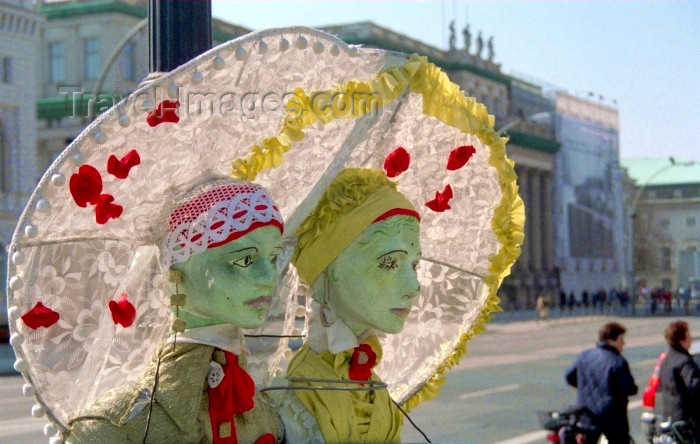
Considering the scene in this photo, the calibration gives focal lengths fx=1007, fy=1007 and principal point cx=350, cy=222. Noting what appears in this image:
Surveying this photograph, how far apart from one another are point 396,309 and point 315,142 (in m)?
0.58

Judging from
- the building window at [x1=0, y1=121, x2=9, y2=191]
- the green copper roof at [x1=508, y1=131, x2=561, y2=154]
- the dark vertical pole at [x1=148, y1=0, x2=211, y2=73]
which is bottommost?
the dark vertical pole at [x1=148, y1=0, x2=211, y2=73]

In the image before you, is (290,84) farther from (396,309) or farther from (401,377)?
(401,377)

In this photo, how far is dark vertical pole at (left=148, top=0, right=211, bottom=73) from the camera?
10.1 ft

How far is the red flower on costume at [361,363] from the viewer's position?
3.14 m

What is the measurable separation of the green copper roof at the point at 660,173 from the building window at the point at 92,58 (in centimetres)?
5730

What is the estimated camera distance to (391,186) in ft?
10.9

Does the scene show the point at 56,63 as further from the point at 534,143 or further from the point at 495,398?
the point at 534,143

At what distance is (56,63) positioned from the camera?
39844 millimetres

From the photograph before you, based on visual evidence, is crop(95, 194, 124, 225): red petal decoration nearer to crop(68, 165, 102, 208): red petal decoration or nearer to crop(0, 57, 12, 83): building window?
crop(68, 165, 102, 208): red petal decoration

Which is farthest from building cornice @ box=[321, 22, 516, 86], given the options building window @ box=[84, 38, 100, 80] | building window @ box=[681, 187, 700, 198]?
building window @ box=[681, 187, 700, 198]

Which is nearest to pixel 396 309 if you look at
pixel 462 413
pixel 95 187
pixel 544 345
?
pixel 95 187

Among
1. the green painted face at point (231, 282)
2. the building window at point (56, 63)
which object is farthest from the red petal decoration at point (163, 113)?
the building window at point (56, 63)

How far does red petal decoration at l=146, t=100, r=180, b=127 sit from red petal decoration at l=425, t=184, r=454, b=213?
1.21 meters

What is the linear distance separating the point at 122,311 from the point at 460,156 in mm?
1309
